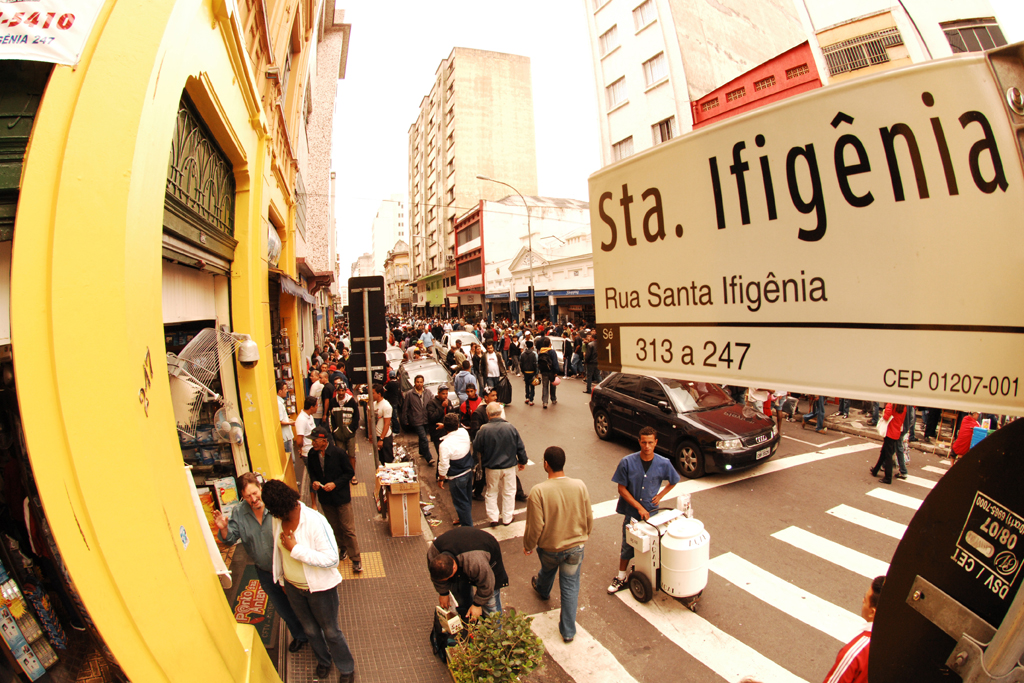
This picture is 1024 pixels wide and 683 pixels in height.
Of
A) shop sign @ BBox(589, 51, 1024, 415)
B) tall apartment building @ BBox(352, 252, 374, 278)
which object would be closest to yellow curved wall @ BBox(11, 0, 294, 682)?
shop sign @ BBox(589, 51, 1024, 415)

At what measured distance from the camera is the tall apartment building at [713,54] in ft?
48.6

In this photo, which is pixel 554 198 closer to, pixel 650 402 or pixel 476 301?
pixel 476 301

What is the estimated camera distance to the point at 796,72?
19125 mm

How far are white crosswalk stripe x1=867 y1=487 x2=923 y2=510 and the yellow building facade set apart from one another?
8.26m

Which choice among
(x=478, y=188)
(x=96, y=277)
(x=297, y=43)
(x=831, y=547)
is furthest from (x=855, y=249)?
(x=478, y=188)

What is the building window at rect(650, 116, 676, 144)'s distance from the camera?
23.2m

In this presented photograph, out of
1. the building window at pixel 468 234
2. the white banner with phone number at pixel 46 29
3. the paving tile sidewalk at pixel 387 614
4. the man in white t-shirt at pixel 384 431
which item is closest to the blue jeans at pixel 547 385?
the man in white t-shirt at pixel 384 431

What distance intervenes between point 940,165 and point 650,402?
829 centimetres

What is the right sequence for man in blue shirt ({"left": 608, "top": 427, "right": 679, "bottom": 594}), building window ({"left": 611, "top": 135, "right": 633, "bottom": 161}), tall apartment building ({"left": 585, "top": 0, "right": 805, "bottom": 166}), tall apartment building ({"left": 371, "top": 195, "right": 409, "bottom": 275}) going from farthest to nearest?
1. tall apartment building ({"left": 371, "top": 195, "right": 409, "bottom": 275})
2. building window ({"left": 611, "top": 135, "right": 633, "bottom": 161})
3. tall apartment building ({"left": 585, "top": 0, "right": 805, "bottom": 166})
4. man in blue shirt ({"left": 608, "top": 427, "right": 679, "bottom": 594})

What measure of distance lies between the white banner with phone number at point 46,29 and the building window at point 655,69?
25.0 m

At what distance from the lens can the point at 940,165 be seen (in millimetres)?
1051

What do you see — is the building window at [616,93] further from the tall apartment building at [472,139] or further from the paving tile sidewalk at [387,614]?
the tall apartment building at [472,139]

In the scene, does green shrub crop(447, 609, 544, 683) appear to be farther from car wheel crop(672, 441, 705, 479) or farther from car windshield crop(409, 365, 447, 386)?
car windshield crop(409, 365, 447, 386)

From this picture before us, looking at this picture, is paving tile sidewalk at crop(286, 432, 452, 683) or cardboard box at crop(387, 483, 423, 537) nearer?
paving tile sidewalk at crop(286, 432, 452, 683)
